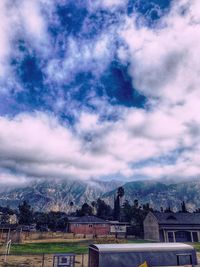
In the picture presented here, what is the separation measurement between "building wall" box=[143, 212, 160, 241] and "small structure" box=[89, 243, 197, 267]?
49989 millimetres

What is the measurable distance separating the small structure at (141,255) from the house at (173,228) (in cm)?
4970

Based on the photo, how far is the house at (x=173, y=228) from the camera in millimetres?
65000

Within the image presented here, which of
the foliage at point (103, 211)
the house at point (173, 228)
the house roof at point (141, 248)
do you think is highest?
the foliage at point (103, 211)

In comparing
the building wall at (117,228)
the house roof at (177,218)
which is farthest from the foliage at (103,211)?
the house roof at (177,218)

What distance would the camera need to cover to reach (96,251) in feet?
60.5

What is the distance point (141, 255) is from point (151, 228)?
5465 cm

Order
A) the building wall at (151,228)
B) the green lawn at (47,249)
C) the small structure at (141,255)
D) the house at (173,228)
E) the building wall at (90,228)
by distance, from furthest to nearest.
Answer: the building wall at (90,228) < the building wall at (151,228) < the house at (173,228) < the green lawn at (47,249) < the small structure at (141,255)

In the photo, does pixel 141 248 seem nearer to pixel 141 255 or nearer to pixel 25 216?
pixel 141 255

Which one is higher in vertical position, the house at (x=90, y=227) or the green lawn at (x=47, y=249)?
the house at (x=90, y=227)

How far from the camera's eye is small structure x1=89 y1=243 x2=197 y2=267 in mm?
17797

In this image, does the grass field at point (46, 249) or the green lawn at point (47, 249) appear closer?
the grass field at point (46, 249)

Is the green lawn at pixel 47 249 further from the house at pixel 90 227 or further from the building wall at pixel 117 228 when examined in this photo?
the house at pixel 90 227

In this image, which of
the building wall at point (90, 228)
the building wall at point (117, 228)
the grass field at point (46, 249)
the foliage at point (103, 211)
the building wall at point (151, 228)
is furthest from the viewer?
the foliage at point (103, 211)

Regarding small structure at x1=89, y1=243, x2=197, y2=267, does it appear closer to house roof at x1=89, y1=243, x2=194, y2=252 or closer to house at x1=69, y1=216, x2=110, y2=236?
house roof at x1=89, y1=243, x2=194, y2=252
